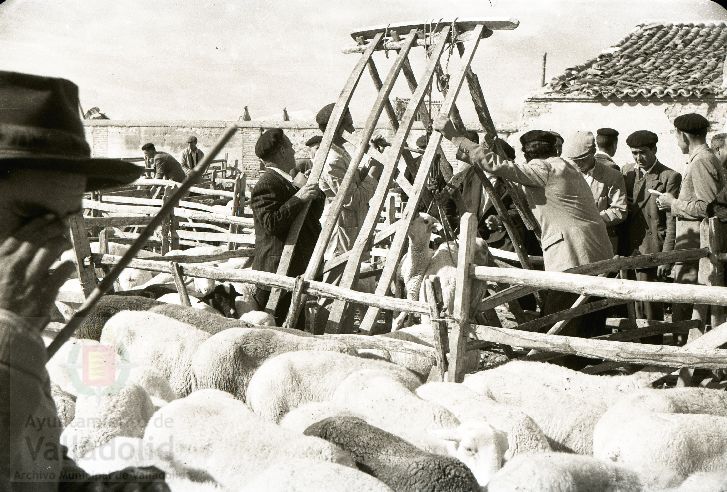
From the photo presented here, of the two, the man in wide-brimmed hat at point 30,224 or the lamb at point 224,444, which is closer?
the man in wide-brimmed hat at point 30,224

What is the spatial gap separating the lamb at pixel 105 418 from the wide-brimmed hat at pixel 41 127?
2.15 m

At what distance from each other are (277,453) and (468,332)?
192cm

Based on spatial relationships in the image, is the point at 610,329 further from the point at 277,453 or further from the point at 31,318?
the point at 31,318

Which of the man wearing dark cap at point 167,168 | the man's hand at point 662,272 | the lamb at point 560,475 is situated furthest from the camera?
the man wearing dark cap at point 167,168

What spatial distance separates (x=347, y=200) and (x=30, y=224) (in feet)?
21.2

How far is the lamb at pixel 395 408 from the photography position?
3.90m

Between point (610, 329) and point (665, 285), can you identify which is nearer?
point (665, 285)

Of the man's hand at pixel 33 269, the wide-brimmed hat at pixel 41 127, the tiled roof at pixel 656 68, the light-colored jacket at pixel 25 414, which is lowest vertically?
the light-colored jacket at pixel 25 414

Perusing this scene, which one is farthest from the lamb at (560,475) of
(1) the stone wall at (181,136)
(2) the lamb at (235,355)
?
(1) the stone wall at (181,136)

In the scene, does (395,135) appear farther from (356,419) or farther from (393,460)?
(393,460)

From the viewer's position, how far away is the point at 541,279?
4.81 m

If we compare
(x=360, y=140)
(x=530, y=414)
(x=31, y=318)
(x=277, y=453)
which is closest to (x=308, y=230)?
(x=360, y=140)

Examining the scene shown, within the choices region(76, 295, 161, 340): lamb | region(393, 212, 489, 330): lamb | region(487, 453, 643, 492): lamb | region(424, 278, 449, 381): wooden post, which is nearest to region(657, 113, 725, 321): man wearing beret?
region(393, 212, 489, 330): lamb

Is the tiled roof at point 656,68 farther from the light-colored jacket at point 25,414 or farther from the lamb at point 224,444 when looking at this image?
the light-colored jacket at point 25,414
